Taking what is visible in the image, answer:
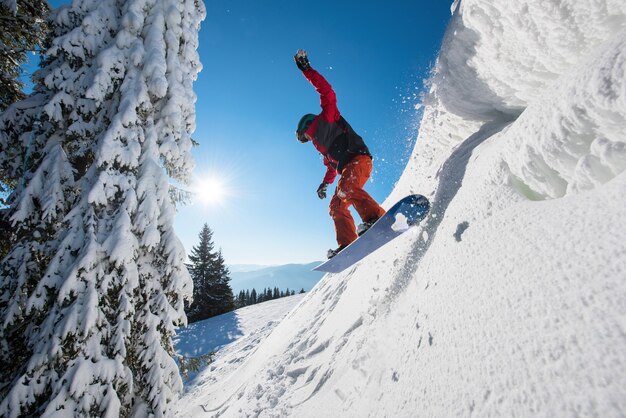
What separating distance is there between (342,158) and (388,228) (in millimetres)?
1420

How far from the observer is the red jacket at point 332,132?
15.1 feet

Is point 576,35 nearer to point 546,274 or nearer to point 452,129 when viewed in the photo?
point 546,274

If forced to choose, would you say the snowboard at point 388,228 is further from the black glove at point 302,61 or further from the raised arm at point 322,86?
the black glove at point 302,61

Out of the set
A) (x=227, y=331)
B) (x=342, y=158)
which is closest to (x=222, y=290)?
(x=227, y=331)

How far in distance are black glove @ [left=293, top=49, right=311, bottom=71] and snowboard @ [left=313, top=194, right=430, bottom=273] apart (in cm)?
270

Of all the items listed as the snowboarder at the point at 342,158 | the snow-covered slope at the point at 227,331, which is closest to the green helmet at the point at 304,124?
the snowboarder at the point at 342,158

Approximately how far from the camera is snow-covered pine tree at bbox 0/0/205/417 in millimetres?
3469

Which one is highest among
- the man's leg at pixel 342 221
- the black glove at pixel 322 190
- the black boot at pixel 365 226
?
the black glove at pixel 322 190

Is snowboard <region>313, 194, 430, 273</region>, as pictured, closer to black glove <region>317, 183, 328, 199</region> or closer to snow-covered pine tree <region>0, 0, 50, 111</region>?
black glove <region>317, 183, 328, 199</region>

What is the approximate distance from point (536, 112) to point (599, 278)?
1415 mm

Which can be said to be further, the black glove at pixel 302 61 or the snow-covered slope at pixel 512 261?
the black glove at pixel 302 61

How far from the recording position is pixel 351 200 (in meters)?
4.43

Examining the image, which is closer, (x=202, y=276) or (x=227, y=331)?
(x=227, y=331)

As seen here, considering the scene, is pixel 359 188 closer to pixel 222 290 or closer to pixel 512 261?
pixel 512 261
